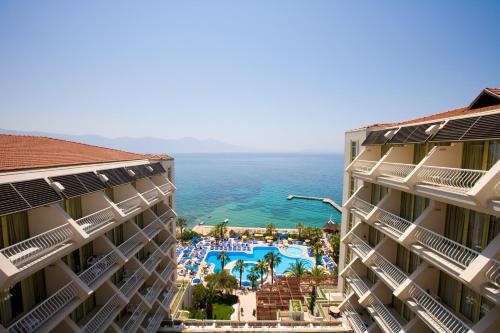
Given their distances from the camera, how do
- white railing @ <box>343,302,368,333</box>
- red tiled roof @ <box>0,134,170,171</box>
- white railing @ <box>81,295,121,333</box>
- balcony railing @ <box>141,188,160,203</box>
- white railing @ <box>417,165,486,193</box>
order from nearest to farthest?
1. white railing @ <box>417,165,486,193</box>
2. red tiled roof @ <box>0,134,170,171</box>
3. white railing @ <box>81,295,121,333</box>
4. white railing @ <box>343,302,368,333</box>
5. balcony railing @ <box>141,188,160,203</box>

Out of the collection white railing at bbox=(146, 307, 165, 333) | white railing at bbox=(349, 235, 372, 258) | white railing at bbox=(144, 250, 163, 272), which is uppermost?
white railing at bbox=(349, 235, 372, 258)

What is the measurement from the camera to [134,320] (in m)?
15.5

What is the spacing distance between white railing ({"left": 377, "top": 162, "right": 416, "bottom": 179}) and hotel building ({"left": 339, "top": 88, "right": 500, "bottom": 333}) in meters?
0.06

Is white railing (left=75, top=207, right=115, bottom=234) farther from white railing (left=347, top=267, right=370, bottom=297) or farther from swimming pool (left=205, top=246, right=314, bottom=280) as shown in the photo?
swimming pool (left=205, top=246, right=314, bottom=280)

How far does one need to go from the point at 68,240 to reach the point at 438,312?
1530 cm

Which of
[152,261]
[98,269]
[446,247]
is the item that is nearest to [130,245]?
[98,269]

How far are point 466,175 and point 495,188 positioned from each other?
79.8 inches

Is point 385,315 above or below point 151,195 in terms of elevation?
below

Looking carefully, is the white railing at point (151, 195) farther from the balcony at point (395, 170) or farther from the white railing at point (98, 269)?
the balcony at point (395, 170)

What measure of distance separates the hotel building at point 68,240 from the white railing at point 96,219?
1.7 inches

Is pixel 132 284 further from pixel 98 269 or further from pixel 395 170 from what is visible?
pixel 395 170

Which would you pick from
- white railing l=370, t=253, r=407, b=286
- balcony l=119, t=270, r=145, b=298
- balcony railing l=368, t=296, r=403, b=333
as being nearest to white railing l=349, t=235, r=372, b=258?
white railing l=370, t=253, r=407, b=286

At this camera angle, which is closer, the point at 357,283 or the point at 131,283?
the point at 131,283

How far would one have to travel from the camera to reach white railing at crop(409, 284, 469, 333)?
29.6ft
